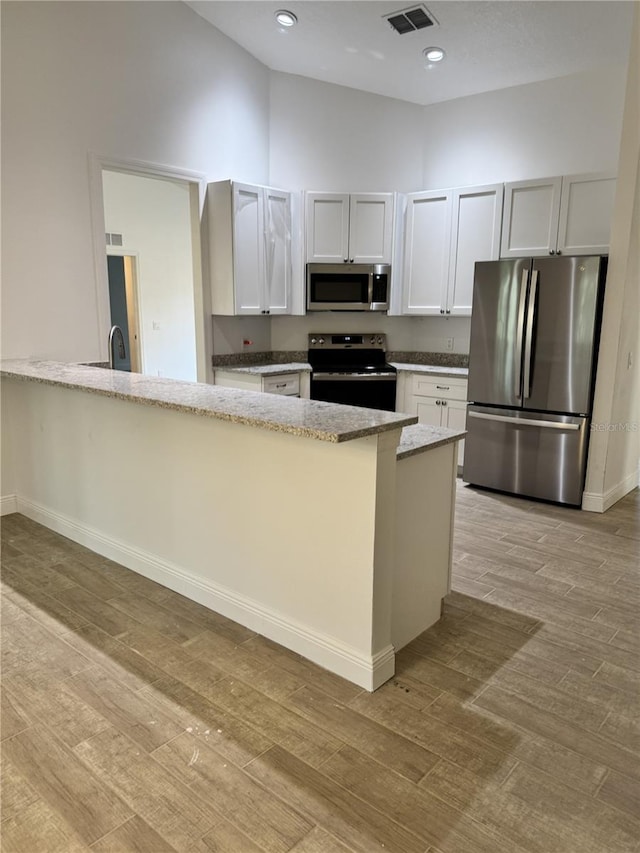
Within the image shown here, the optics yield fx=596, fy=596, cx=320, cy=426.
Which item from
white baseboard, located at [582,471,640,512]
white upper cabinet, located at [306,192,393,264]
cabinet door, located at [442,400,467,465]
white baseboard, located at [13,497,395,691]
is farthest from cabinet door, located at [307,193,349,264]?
white baseboard, located at [13,497,395,691]

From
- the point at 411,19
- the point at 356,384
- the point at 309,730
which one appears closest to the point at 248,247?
the point at 356,384

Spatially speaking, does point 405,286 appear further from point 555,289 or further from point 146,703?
point 146,703

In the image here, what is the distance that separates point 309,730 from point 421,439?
1.15 metres

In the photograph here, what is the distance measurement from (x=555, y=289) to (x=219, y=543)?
2.81 m

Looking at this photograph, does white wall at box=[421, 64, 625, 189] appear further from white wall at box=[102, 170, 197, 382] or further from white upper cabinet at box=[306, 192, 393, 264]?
white wall at box=[102, 170, 197, 382]

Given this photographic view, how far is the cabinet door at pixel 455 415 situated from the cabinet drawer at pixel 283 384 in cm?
128

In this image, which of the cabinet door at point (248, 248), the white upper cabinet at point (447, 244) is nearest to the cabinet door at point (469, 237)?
the white upper cabinet at point (447, 244)

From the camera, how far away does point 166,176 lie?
4516mm

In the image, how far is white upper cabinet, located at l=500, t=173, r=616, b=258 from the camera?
4.46m

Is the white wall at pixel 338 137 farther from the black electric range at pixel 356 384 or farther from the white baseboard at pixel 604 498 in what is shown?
the white baseboard at pixel 604 498

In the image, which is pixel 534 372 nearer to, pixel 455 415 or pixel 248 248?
pixel 455 415

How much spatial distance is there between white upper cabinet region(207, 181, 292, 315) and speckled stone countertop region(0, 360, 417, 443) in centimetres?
193

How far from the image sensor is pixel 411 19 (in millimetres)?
4016

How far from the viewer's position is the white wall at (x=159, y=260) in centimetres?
786
